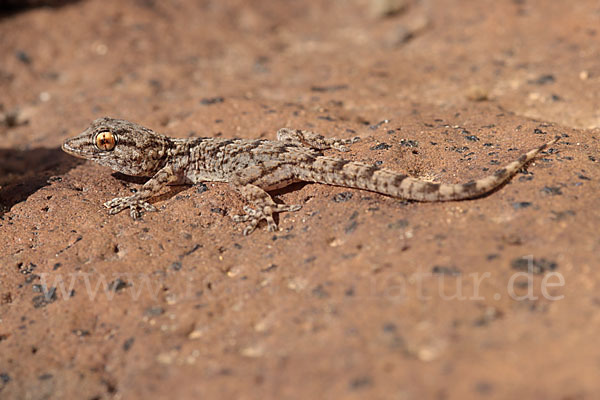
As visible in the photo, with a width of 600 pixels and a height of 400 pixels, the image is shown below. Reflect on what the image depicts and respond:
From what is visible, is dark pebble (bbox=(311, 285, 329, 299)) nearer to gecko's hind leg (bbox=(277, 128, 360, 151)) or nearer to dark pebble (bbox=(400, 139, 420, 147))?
gecko's hind leg (bbox=(277, 128, 360, 151))

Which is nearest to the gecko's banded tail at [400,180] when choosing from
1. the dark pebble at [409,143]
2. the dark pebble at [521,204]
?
the dark pebble at [521,204]

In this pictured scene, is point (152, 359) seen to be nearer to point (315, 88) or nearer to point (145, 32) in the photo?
point (315, 88)

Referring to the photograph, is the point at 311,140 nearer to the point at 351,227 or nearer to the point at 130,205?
the point at 351,227

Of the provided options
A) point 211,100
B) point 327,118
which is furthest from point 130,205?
point 327,118

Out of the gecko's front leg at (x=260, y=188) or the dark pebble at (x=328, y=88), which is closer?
the gecko's front leg at (x=260, y=188)

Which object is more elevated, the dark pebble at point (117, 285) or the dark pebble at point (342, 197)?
the dark pebble at point (342, 197)

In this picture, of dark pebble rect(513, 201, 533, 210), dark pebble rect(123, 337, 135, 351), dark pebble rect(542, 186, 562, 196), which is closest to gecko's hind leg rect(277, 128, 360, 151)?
dark pebble rect(513, 201, 533, 210)

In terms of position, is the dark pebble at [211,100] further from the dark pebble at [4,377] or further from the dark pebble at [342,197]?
the dark pebble at [4,377]
